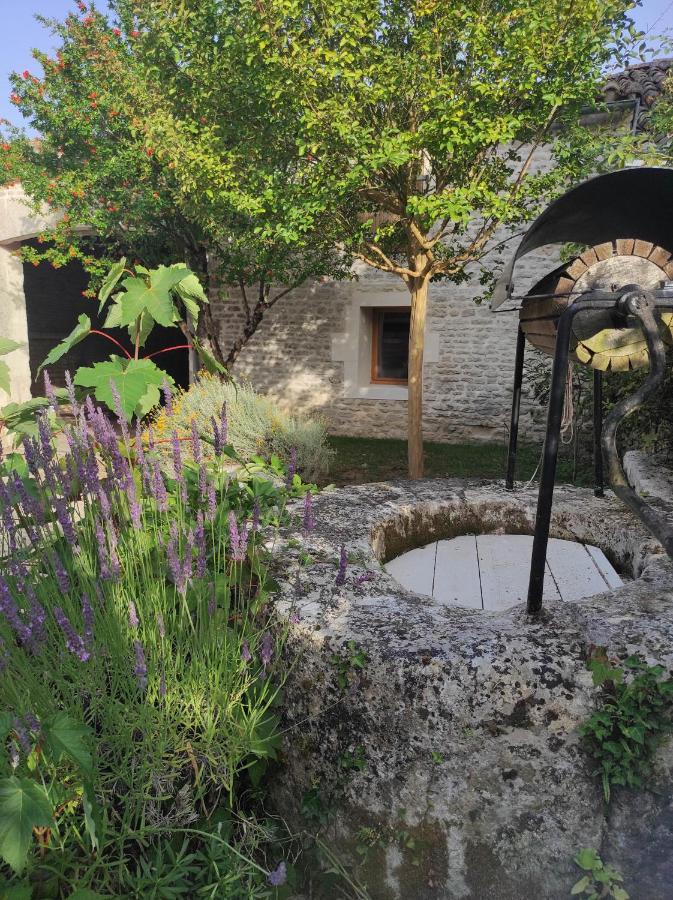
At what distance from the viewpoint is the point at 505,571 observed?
256cm

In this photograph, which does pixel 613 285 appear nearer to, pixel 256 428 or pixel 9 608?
pixel 9 608

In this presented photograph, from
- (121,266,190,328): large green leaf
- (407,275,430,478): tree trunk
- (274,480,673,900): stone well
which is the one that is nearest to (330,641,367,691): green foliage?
(274,480,673,900): stone well

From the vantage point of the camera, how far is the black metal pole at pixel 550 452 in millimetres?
1816

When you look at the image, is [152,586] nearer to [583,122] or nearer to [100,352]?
[583,122]

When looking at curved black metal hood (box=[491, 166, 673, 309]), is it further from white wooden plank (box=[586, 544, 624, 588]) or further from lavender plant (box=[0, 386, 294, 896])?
→ lavender plant (box=[0, 386, 294, 896])

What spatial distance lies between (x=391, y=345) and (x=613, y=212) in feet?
25.5

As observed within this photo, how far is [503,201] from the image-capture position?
5.18 m

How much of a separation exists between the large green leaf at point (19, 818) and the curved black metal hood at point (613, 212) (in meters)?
2.37

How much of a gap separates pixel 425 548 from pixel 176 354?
13.6 m

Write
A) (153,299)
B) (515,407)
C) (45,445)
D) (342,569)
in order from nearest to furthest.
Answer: (45,445), (342,569), (153,299), (515,407)

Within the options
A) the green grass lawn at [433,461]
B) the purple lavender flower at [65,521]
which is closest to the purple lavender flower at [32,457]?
the purple lavender flower at [65,521]

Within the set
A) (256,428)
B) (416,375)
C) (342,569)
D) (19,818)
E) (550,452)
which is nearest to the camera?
(19,818)

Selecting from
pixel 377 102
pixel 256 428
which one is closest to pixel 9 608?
pixel 377 102

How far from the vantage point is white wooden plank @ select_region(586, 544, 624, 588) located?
242 centimetres
